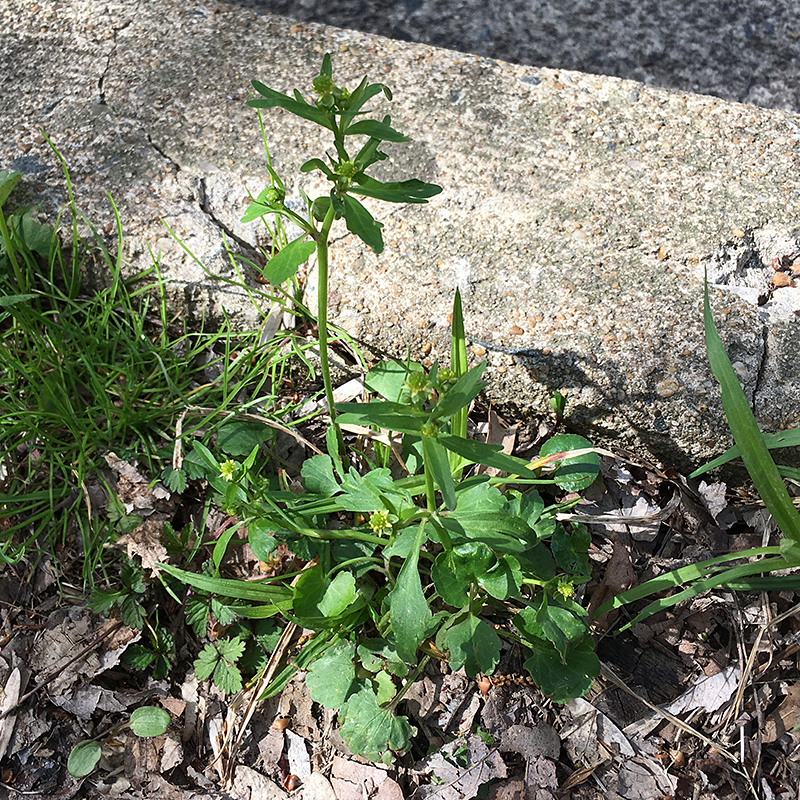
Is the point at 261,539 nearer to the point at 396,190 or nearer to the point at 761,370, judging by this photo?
the point at 396,190

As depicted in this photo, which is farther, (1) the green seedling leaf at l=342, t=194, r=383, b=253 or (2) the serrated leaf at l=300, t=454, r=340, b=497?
(2) the serrated leaf at l=300, t=454, r=340, b=497

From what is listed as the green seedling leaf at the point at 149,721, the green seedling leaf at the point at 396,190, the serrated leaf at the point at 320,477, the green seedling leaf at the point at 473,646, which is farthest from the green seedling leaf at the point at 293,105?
the green seedling leaf at the point at 149,721

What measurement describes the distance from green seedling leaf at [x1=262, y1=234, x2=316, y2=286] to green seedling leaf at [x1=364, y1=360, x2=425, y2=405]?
1.44ft

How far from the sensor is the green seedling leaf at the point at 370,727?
1.66m

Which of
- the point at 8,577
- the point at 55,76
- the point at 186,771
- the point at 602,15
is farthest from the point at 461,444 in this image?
the point at 602,15

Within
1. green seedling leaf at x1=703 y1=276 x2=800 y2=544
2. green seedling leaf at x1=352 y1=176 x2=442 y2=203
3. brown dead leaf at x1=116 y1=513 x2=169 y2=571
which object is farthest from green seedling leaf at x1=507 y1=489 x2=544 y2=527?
brown dead leaf at x1=116 y1=513 x2=169 y2=571

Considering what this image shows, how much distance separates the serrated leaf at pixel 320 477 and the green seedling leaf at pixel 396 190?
674 mm

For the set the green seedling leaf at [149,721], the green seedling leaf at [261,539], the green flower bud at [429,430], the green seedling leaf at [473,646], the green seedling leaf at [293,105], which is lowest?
the green seedling leaf at [149,721]

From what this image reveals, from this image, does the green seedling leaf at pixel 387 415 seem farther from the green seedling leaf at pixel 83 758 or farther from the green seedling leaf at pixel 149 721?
the green seedling leaf at pixel 83 758

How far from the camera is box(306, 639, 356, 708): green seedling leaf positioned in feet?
5.54

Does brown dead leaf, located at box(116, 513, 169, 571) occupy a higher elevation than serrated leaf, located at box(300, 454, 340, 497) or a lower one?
lower

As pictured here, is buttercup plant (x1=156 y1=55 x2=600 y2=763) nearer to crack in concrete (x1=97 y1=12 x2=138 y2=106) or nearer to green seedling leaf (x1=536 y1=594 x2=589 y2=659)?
green seedling leaf (x1=536 y1=594 x2=589 y2=659)

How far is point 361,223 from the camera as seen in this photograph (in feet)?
4.62

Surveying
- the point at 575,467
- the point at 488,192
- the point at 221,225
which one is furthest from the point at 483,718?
the point at 221,225
